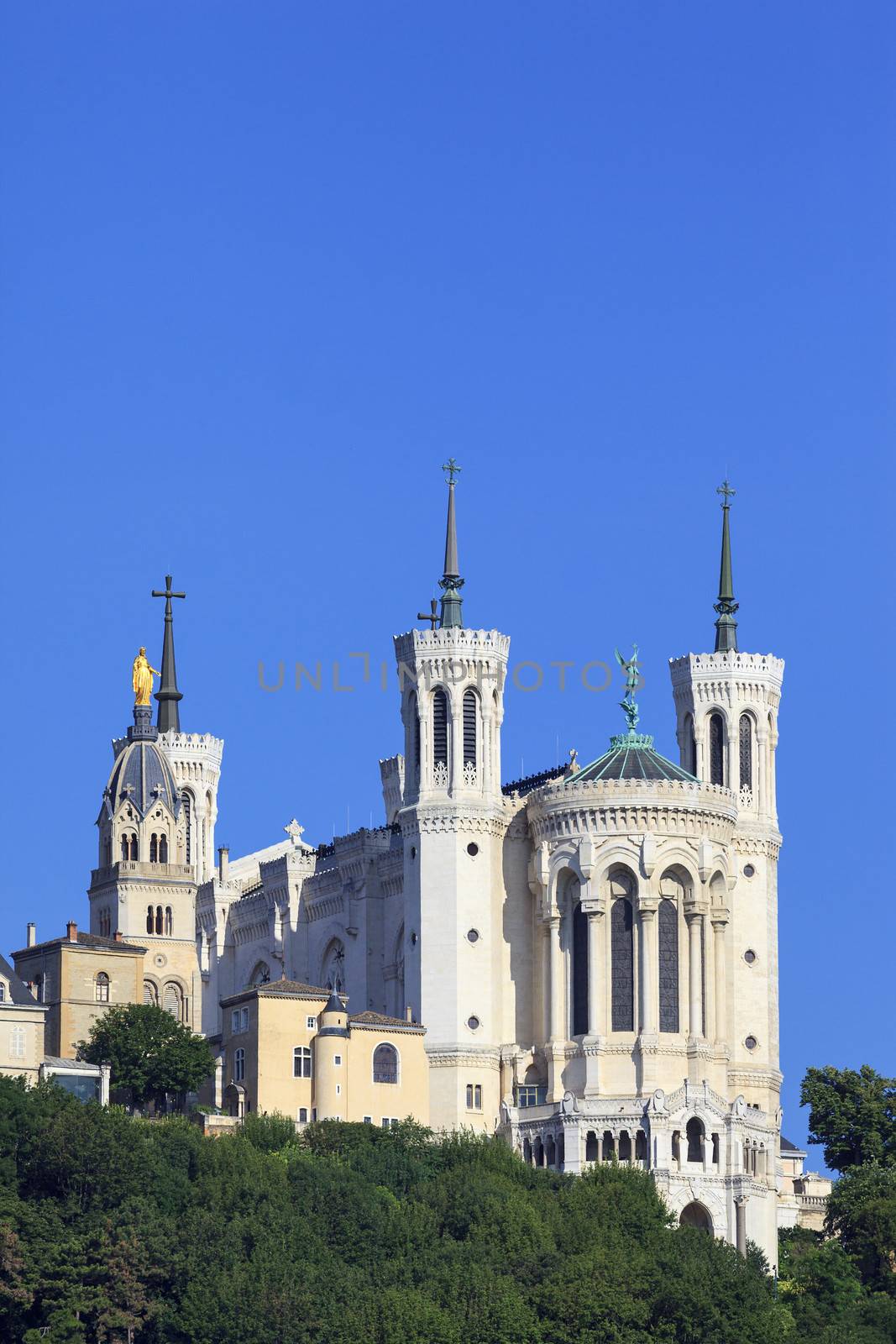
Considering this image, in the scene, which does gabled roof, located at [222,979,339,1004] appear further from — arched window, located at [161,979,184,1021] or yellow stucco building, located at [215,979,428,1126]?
arched window, located at [161,979,184,1021]

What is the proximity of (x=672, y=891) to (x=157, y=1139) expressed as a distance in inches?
1052

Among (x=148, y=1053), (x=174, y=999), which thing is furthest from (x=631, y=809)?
(x=174, y=999)

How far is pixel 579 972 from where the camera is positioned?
534 feet

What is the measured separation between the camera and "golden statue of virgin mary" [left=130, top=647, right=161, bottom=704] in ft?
646

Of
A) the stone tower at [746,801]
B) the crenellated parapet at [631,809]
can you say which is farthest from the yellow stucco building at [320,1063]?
the stone tower at [746,801]

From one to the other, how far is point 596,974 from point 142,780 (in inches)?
1513

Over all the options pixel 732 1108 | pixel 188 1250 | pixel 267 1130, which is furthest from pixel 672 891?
→ pixel 188 1250

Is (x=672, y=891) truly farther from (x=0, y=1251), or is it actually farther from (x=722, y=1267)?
(x=0, y=1251)

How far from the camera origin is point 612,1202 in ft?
484

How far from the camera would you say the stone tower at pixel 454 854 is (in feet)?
532

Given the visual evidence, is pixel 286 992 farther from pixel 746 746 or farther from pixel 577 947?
pixel 746 746

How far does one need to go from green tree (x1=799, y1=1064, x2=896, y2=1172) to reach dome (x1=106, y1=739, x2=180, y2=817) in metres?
38.3

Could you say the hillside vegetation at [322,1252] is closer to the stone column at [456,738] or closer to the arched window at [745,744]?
the stone column at [456,738]

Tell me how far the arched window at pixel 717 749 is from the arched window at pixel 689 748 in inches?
31.4
